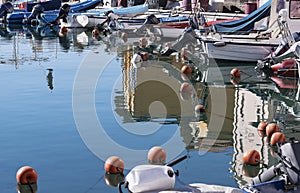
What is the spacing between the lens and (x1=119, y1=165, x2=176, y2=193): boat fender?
7.80 m

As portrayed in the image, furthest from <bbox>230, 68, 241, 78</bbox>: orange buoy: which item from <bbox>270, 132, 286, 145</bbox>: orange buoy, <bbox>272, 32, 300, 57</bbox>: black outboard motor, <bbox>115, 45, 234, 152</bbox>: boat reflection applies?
<bbox>270, 132, 286, 145</bbox>: orange buoy

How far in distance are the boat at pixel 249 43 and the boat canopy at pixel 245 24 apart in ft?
2.41

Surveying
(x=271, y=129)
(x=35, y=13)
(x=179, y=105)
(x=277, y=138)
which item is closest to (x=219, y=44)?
(x=179, y=105)

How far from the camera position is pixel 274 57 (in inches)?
745

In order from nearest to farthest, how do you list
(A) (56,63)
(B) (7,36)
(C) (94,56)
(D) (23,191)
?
(D) (23,191) → (A) (56,63) → (C) (94,56) → (B) (7,36)

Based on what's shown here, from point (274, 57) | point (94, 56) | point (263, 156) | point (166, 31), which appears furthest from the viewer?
point (166, 31)

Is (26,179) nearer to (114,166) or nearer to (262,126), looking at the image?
(114,166)

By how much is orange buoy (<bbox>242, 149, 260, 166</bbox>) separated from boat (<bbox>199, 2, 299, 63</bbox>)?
949 centimetres

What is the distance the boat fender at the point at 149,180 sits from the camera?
780 cm

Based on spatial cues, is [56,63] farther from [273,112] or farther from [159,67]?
[273,112]

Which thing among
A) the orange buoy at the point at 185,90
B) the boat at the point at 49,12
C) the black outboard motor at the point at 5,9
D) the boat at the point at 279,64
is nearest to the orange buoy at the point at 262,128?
the orange buoy at the point at 185,90

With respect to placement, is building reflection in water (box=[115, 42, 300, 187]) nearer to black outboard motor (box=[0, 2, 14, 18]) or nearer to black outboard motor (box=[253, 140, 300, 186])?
black outboard motor (box=[253, 140, 300, 186])

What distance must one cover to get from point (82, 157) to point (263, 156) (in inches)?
133

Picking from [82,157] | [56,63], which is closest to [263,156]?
[82,157]
